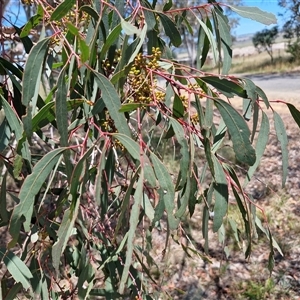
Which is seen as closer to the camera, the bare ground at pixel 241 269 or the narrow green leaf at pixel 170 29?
the narrow green leaf at pixel 170 29

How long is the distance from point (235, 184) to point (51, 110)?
0.44 m

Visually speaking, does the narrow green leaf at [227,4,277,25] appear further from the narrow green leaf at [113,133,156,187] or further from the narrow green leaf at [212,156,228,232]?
the narrow green leaf at [113,133,156,187]

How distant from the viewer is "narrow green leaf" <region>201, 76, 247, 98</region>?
820 mm

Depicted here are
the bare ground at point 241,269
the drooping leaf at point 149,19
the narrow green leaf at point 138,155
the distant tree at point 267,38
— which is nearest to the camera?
the narrow green leaf at point 138,155

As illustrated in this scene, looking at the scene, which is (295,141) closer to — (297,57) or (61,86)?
(61,86)

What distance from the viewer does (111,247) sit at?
1503mm

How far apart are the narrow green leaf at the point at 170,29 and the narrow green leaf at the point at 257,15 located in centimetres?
15

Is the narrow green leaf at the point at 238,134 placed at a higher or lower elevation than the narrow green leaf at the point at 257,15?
lower

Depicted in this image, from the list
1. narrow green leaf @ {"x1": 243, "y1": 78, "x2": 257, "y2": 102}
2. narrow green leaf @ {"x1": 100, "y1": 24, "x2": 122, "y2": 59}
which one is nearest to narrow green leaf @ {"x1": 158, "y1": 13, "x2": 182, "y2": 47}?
narrow green leaf @ {"x1": 100, "y1": 24, "x2": 122, "y2": 59}

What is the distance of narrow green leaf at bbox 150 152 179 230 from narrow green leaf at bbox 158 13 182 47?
39 centimetres

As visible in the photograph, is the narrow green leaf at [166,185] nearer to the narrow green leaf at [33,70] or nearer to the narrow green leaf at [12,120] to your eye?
the narrow green leaf at [33,70]

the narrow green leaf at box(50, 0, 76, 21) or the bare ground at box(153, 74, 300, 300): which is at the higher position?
the narrow green leaf at box(50, 0, 76, 21)

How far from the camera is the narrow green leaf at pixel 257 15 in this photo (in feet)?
3.13

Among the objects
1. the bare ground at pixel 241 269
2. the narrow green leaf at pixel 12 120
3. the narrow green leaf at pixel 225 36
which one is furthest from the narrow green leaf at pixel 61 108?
the bare ground at pixel 241 269
